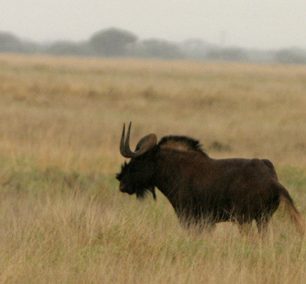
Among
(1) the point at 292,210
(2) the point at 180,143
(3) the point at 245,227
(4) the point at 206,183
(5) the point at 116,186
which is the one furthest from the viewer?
(5) the point at 116,186

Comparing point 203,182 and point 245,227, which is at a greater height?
point 203,182

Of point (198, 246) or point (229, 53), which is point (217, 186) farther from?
point (229, 53)

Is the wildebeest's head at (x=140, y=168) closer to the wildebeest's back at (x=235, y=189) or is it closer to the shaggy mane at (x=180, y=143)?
the shaggy mane at (x=180, y=143)

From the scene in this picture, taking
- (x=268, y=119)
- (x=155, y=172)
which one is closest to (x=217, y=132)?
(x=268, y=119)

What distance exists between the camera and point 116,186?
35.6 ft

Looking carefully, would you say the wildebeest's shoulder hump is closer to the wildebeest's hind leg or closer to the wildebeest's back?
the wildebeest's back

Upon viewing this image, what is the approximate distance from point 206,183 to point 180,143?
1.66ft

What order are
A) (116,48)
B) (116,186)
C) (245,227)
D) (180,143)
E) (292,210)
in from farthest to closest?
(116,48) < (116,186) < (180,143) < (245,227) < (292,210)

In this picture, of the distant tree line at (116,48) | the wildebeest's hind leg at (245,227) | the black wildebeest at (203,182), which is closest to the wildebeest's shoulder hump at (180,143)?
the black wildebeest at (203,182)

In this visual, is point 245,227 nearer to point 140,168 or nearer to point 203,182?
point 203,182

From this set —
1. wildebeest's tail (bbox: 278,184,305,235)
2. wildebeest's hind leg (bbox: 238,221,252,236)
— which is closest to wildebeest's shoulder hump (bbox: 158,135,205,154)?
wildebeest's hind leg (bbox: 238,221,252,236)

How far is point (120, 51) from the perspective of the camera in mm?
115500

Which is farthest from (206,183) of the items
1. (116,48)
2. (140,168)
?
(116,48)

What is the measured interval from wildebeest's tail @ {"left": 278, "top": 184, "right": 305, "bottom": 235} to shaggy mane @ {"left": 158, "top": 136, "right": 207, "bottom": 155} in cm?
92
